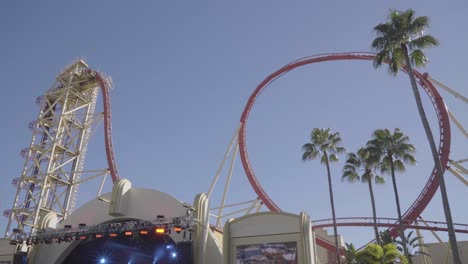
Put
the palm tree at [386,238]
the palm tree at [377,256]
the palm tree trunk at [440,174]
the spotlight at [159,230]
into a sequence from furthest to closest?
the palm tree at [386,238]
the spotlight at [159,230]
the palm tree at [377,256]
the palm tree trunk at [440,174]

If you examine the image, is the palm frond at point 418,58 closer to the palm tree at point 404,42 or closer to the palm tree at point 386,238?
the palm tree at point 404,42

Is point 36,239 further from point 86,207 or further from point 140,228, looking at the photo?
point 140,228

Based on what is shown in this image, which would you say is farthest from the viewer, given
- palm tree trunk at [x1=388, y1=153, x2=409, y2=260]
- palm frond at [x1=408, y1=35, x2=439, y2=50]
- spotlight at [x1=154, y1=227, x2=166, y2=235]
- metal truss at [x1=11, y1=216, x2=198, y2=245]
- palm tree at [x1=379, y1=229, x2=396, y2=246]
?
palm tree at [x1=379, y1=229, x2=396, y2=246]

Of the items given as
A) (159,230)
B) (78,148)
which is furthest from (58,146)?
(159,230)

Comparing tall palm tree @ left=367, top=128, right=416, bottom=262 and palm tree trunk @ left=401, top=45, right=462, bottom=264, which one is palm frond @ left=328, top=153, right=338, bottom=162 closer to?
tall palm tree @ left=367, top=128, right=416, bottom=262

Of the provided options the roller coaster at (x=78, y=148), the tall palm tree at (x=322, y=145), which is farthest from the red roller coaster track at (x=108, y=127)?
the tall palm tree at (x=322, y=145)

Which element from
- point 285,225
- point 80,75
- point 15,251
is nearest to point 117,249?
point 15,251

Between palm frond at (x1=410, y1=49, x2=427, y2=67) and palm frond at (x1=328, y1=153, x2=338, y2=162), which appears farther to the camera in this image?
palm frond at (x1=328, y1=153, x2=338, y2=162)

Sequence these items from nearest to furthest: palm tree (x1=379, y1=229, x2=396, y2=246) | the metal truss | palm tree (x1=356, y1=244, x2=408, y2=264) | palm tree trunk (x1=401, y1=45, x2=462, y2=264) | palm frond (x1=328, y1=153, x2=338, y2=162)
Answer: palm tree trunk (x1=401, y1=45, x2=462, y2=264) < palm tree (x1=356, y1=244, x2=408, y2=264) < the metal truss < palm tree (x1=379, y1=229, x2=396, y2=246) < palm frond (x1=328, y1=153, x2=338, y2=162)

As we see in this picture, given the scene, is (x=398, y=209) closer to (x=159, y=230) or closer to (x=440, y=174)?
(x=440, y=174)

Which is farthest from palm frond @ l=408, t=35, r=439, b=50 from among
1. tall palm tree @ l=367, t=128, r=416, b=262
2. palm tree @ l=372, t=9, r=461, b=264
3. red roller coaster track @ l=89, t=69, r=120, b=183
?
red roller coaster track @ l=89, t=69, r=120, b=183

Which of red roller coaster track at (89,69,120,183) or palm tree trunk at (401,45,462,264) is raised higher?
red roller coaster track at (89,69,120,183)

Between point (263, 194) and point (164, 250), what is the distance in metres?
11.9

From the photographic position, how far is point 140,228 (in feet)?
75.4
